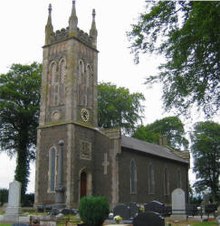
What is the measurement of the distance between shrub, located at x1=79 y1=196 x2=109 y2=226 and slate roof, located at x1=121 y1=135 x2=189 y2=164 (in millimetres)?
18473

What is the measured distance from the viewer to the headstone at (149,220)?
491 inches

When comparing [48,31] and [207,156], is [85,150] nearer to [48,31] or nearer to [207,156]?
[48,31]

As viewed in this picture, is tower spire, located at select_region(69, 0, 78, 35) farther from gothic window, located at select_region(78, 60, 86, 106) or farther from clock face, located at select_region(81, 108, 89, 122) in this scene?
clock face, located at select_region(81, 108, 89, 122)

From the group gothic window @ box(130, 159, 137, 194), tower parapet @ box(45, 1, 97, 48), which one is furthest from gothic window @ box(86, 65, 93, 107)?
gothic window @ box(130, 159, 137, 194)

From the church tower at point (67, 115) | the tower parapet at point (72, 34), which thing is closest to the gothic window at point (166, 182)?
the church tower at point (67, 115)

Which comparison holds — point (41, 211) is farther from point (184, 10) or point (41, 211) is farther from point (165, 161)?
point (184, 10)

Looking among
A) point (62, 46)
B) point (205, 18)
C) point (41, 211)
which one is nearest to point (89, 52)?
point (62, 46)

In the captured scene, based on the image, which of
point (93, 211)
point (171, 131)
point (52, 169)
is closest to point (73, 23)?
point (52, 169)

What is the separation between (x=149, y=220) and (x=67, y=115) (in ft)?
73.2

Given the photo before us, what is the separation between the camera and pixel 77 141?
33.6 m

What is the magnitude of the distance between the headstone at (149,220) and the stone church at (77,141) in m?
19.0

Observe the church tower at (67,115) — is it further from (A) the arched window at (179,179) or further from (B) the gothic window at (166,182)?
(A) the arched window at (179,179)

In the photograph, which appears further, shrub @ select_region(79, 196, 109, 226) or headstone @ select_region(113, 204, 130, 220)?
headstone @ select_region(113, 204, 130, 220)

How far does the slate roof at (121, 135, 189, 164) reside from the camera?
126 feet
